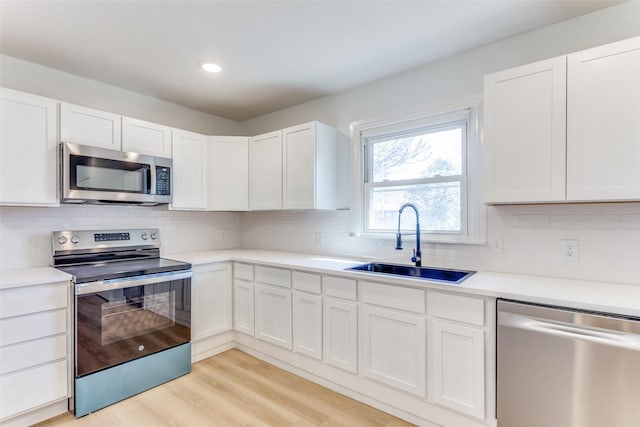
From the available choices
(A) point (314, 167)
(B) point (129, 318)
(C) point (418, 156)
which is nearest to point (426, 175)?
(C) point (418, 156)

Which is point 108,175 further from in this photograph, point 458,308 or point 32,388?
point 458,308

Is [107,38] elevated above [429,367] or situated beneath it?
elevated above

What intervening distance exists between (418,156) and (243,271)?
1.88 meters

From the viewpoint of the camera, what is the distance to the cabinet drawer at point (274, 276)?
103 inches

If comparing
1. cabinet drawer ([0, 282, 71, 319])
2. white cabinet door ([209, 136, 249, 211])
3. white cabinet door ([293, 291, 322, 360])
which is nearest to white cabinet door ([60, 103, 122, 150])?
white cabinet door ([209, 136, 249, 211])

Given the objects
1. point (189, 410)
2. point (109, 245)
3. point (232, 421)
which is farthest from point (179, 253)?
point (232, 421)

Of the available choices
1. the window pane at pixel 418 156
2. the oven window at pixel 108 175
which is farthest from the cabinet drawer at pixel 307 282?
the oven window at pixel 108 175

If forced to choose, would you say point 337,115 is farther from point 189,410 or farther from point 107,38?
point 189,410

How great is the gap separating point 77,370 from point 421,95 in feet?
10.3

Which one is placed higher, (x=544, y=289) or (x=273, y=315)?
(x=544, y=289)

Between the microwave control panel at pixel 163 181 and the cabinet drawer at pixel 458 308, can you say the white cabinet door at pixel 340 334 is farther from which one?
the microwave control panel at pixel 163 181

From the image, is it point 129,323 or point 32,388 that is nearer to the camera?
point 32,388

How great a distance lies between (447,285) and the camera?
180cm

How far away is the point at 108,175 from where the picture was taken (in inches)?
97.7
